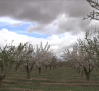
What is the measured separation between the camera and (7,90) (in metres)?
12.1

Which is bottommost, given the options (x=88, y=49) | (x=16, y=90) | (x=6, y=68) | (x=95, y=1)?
(x=16, y=90)

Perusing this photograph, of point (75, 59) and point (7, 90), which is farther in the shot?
point (75, 59)

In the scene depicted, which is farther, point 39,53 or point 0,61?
point 39,53

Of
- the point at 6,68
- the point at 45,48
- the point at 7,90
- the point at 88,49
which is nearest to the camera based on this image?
the point at 88,49

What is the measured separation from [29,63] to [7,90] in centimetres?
1257

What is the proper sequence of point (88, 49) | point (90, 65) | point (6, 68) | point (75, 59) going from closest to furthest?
point (88, 49)
point (6, 68)
point (90, 65)
point (75, 59)

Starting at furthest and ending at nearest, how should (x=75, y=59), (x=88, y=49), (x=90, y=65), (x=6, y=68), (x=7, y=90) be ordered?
(x=75, y=59) < (x=90, y=65) < (x=6, y=68) < (x=7, y=90) < (x=88, y=49)

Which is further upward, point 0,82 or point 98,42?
point 98,42

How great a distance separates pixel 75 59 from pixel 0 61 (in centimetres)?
1490

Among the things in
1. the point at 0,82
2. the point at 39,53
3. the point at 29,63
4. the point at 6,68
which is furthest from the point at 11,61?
the point at 39,53

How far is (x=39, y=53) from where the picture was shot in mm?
26734

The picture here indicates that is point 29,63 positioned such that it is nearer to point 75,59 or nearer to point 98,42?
point 75,59

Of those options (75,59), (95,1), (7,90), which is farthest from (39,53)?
(95,1)

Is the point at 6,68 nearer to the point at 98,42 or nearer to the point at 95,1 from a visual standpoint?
the point at 98,42
